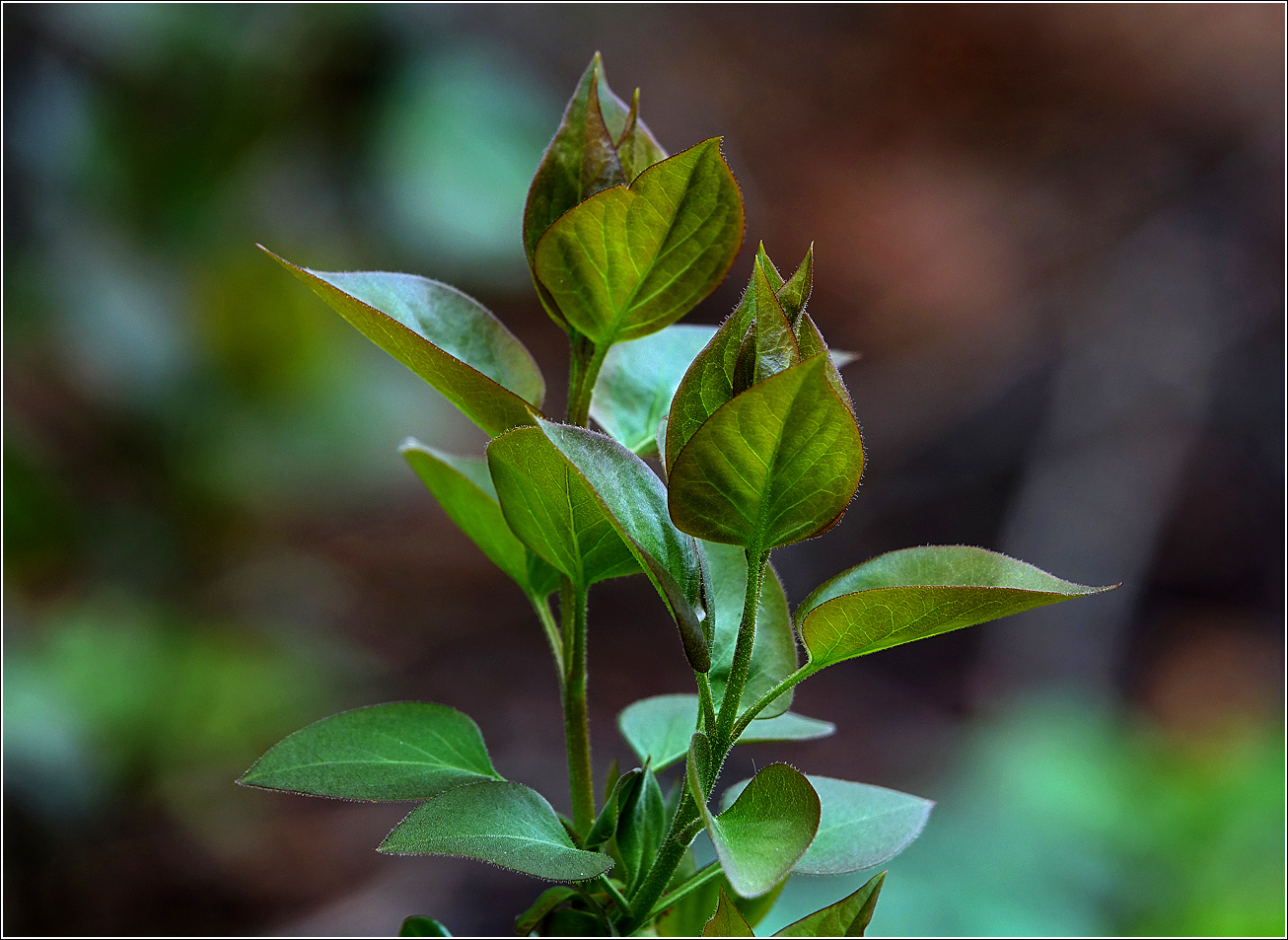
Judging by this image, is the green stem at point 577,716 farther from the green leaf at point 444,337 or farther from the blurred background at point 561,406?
the blurred background at point 561,406

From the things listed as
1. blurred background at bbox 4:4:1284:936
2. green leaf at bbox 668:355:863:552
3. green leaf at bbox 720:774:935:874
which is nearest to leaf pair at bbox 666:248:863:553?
green leaf at bbox 668:355:863:552

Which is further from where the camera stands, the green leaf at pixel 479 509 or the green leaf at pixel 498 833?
the green leaf at pixel 479 509

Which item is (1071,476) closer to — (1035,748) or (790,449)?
(1035,748)

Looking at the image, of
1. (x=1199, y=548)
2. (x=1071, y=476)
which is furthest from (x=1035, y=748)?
(x=1199, y=548)

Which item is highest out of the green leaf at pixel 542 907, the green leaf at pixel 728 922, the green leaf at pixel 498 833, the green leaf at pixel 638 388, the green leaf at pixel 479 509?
the green leaf at pixel 638 388

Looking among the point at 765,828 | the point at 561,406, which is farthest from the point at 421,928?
the point at 561,406

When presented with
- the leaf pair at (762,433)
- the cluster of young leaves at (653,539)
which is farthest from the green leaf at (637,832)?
the leaf pair at (762,433)

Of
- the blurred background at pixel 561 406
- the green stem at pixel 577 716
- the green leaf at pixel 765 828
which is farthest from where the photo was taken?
the blurred background at pixel 561 406

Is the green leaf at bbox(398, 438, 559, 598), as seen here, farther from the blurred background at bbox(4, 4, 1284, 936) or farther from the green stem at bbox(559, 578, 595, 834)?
the blurred background at bbox(4, 4, 1284, 936)
